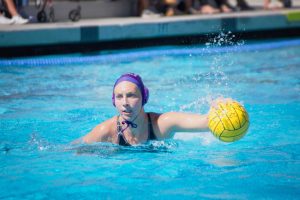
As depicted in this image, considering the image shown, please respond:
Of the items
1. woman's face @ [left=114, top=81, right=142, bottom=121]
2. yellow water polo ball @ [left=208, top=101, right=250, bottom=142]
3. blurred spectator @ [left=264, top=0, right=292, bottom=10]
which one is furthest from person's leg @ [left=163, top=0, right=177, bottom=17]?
yellow water polo ball @ [left=208, top=101, right=250, bottom=142]

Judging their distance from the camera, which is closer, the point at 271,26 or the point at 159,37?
the point at 159,37

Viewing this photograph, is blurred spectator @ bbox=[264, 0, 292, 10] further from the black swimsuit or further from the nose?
the nose

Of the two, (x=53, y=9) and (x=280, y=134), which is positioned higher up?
(x=53, y=9)

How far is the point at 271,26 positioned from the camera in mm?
9836

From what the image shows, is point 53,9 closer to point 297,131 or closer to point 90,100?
point 90,100

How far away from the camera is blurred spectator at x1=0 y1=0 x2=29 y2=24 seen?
332 inches

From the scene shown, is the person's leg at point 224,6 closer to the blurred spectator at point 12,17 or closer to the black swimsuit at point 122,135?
the blurred spectator at point 12,17

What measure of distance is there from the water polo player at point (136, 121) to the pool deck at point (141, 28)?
4.05 m

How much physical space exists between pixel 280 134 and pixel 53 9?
5964 mm

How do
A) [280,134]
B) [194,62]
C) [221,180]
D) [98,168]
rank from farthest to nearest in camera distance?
[194,62]
[280,134]
[98,168]
[221,180]

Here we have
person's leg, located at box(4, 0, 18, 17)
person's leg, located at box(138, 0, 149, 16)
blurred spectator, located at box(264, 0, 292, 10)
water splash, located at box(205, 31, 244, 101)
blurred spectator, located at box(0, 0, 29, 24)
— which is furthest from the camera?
blurred spectator, located at box(264, 0, 292, 10)

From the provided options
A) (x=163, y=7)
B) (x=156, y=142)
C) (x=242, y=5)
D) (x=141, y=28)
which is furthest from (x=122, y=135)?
(x=242, y=5)

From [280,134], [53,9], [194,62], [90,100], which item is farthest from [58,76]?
[280,134]

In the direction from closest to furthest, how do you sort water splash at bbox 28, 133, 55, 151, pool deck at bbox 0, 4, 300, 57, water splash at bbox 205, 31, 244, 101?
water splash at bbox 28, 133, 55, 151
water splash at bbox 205, 31, 244, 101
pool deck at bbox 0, 4, 300, 57
